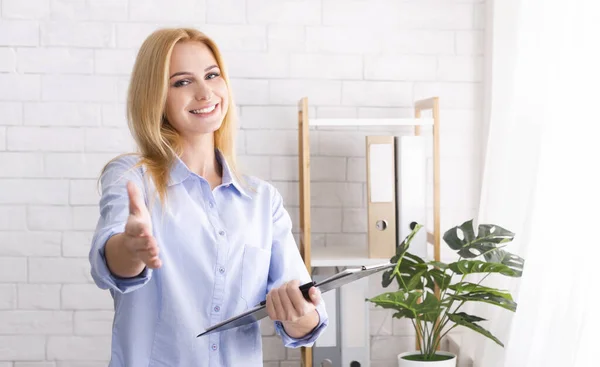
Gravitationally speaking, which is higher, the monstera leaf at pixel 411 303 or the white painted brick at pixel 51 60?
the white painted brick at pixel 51 60

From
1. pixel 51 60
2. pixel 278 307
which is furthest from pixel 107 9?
pixel 278 307

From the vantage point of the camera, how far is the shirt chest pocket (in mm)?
1615

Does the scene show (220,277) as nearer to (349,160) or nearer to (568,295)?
(568,295)

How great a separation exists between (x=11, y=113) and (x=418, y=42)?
1.52 meters

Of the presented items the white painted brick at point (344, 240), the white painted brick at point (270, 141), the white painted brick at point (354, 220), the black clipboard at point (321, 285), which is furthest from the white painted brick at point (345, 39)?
the black clipboard at point (321, 285)

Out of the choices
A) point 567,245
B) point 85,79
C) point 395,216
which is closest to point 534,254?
point 567,245

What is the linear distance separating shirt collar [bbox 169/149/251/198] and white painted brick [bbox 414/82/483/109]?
150 centimetres

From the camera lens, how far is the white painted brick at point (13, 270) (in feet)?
9.72

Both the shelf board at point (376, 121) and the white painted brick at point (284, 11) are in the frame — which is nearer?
the shelf board at point (376, 121)

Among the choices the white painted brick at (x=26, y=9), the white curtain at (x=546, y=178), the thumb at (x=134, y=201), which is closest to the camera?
the thumb at (x=134, y=201)

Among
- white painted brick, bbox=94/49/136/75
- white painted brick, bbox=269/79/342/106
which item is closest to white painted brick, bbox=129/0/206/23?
white painted brick, bbox=94/49/136/75

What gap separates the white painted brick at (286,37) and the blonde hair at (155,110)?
1.35 m

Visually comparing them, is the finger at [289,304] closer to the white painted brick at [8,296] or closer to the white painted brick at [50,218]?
the white painted brick at [50,218]

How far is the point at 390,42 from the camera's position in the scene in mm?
3070
